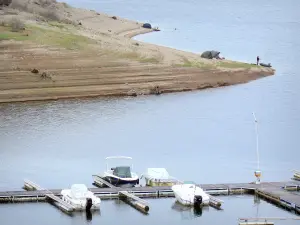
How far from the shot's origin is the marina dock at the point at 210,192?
60.7 meters

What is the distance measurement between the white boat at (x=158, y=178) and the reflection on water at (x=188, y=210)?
351cm

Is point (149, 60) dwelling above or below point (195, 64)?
above

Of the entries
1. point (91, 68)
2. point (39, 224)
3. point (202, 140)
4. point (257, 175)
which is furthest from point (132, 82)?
point (39, 224)

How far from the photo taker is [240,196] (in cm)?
6216

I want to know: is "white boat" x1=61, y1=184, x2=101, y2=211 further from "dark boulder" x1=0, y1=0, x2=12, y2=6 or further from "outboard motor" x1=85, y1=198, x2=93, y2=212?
"dark boulder" x1=0, y1=0, x2=12, y2=6

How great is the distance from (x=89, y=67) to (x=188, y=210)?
3936cm

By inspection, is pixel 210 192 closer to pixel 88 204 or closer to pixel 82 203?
pixel 88 204

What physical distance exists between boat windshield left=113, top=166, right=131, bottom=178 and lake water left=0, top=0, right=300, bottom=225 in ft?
6.73

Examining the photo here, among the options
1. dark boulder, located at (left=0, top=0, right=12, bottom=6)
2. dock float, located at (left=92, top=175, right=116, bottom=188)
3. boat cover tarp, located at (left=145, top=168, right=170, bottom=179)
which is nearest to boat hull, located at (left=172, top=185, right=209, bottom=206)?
boat cover tarp, located at (left=145, top=168, right=170, bottom=179)

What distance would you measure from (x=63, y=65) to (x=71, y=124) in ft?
51.0

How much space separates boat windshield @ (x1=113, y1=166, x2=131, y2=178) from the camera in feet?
208

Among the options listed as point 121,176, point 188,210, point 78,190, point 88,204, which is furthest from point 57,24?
point 188,210

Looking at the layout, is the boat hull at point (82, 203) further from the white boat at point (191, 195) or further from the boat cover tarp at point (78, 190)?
the white boat at point (191, 195)

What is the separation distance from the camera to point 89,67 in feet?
318
